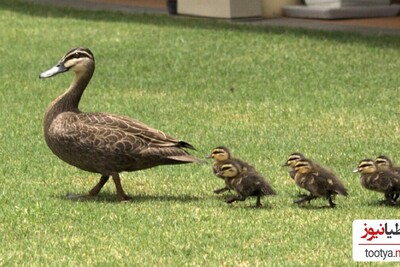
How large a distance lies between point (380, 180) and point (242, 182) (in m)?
1.07

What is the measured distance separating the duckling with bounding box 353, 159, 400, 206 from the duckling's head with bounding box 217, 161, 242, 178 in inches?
38.2

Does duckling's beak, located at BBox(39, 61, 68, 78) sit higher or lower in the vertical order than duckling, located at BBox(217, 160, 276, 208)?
higher

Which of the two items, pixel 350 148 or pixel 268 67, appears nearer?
pixel 350 148

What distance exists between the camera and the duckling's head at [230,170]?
10.7m

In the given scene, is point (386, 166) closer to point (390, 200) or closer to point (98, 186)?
point (390, 200)

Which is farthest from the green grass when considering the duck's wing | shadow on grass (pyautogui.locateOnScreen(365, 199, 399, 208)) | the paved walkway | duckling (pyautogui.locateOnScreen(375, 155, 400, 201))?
the paved walkway

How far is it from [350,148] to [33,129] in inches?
133

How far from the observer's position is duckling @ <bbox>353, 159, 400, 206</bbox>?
34.8ft

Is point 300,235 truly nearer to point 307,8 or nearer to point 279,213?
point 279,213

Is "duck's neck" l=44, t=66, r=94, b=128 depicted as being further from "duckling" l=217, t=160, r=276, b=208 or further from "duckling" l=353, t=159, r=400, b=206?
"duckling" l=353, t=159, r=400, b=206

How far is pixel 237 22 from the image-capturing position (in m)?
24.0

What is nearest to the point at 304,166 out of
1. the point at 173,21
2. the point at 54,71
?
the point at 54,71

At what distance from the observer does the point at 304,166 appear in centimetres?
1072

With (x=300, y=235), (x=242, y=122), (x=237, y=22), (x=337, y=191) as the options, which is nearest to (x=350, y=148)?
(x=242, y=122)
